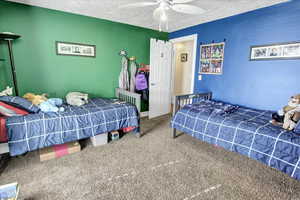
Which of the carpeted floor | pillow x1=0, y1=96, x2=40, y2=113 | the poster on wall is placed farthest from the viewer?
the poster on wall

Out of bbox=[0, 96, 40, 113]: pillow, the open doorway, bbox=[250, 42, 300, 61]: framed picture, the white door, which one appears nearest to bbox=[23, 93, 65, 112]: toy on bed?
bbox=[0, 96, 40, 113]: pillow

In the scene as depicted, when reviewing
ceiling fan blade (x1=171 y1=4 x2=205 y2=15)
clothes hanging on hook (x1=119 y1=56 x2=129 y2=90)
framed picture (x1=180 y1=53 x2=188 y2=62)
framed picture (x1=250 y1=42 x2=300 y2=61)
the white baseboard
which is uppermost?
ceiling fan blade (x1=171 y1=4 x2=205 y2=15)

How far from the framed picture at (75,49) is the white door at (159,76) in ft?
4.51

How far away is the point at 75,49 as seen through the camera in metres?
3.02

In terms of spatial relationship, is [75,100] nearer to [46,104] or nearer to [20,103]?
[46,104]

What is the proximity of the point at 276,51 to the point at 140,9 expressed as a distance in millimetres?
2278

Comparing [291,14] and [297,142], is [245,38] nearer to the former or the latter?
[291,14]

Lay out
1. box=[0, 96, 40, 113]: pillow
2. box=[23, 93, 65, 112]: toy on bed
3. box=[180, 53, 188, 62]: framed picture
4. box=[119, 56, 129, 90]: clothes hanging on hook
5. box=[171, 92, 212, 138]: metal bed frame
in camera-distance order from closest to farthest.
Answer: box=[0, 96, 40, 113]: pillow → box=[23, 93, 65, 112]: toy on bed → box=[171, 92, 212, 138]: metal bed frame → box=[119, 56, 129, 90]: clothes hanging on hook → box=[180, 53, 188, 62]: framed picture

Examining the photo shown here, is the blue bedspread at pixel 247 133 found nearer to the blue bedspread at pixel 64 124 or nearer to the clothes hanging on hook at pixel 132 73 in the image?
the blue bedspread at pixel 64 124

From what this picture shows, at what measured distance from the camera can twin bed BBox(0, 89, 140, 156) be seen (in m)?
1.86

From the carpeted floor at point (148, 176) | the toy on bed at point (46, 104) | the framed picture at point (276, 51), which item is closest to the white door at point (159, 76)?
the carpeted floor at point (148, 176)

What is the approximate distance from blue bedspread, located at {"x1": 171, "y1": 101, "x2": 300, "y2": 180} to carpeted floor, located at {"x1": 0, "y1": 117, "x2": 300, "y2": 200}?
268 mm

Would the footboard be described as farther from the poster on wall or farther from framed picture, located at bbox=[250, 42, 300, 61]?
framed picture, located at bbox=[250, 42, 300, 61]

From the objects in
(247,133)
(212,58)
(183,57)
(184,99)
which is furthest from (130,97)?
(183,57)
